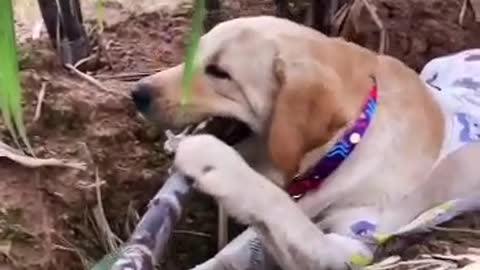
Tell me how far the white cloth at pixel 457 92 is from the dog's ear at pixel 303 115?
188mm

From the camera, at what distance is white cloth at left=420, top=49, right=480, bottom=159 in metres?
1.49

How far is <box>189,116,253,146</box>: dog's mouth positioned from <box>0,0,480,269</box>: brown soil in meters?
0.09

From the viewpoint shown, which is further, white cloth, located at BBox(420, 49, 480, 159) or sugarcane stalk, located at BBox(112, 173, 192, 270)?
white cloth, located at BBox(420, 49, 480, 159)

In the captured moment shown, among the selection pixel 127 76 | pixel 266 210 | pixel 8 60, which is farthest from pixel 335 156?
pixel 8 60

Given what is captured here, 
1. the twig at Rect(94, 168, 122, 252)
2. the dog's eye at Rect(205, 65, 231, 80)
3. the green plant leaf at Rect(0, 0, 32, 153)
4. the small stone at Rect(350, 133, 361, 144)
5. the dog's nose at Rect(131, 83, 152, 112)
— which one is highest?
the green plant leaf at Rect(0, 0, 32, 153)

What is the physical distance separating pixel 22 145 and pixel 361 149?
1.48ft

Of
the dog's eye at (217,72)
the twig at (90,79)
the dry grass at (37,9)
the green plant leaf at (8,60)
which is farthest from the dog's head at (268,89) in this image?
the green plant leaf at (8,60)

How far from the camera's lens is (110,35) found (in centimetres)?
174

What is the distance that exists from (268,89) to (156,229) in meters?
0.31

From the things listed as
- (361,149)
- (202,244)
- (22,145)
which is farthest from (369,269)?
(22,145)

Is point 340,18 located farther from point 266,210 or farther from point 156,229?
point 156,229

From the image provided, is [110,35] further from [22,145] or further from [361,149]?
[361,149]

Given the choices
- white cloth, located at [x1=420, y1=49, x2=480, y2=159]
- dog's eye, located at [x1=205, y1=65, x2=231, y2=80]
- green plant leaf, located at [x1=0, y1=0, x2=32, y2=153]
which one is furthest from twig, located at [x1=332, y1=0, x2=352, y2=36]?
green plant leaf, located at [x1=0, y1=0, x2=32, y2=153]

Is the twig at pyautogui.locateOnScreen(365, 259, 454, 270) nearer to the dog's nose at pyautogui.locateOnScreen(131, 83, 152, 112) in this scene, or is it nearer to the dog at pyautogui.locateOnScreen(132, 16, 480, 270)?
the dog at pyautogui.locateOnScreen(132, 16, 480, 270)
